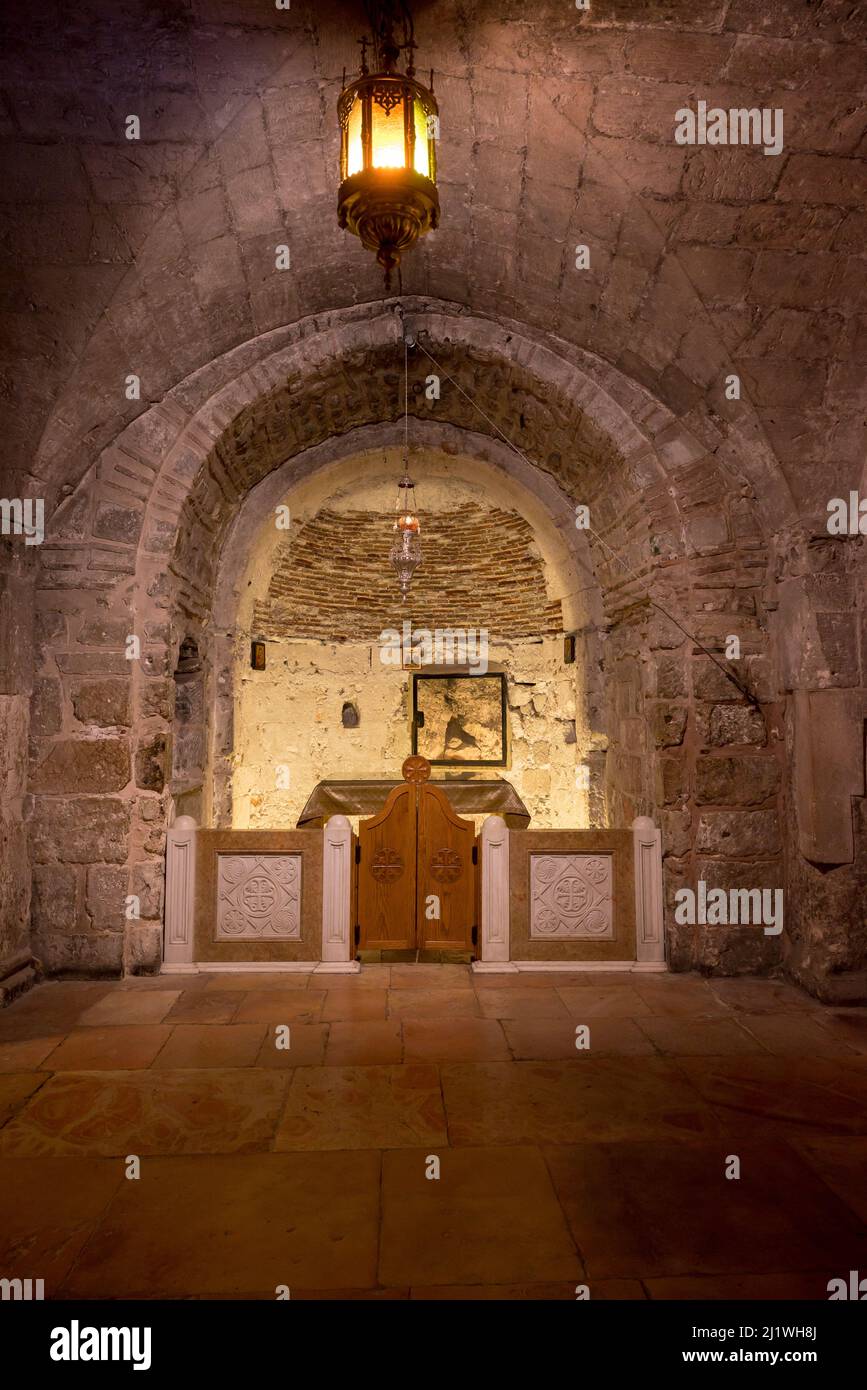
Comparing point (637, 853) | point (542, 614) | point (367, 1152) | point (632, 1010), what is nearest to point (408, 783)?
point (637, 853)

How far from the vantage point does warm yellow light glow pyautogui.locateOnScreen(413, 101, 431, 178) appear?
3.07 m

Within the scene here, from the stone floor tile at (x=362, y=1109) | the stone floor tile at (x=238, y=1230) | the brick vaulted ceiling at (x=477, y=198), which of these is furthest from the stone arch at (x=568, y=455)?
the stone floor tile at (x=238, y=1230)

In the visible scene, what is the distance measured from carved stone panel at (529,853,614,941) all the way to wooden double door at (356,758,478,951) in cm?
40

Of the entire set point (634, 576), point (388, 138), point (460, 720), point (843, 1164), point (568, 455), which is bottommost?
point (843, 1164)

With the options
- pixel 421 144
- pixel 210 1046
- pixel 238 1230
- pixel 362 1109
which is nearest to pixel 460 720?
pixel 210 1046

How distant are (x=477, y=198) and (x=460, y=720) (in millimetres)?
5376

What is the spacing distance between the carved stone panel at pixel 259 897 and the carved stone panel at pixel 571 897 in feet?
4.93

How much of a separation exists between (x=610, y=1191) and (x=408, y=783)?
2.94 metres

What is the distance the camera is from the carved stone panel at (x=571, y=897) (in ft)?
16.3

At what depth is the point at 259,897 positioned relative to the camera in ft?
16.3

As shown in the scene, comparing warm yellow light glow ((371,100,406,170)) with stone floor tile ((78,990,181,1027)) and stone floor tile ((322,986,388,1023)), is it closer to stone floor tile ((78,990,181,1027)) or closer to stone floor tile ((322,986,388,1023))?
stone floor tile ((322,986,388,1023))

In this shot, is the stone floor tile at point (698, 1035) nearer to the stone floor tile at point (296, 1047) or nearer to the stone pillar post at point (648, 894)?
the stone pillar post at point (648, 894)

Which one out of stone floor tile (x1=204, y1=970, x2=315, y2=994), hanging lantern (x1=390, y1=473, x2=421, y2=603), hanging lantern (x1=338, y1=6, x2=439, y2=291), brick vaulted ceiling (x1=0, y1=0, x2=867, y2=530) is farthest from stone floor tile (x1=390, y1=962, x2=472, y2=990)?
hanging lantern (x1=338, y1=6, x2=439, y2=291)

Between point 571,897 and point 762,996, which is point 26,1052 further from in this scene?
point 762,996
